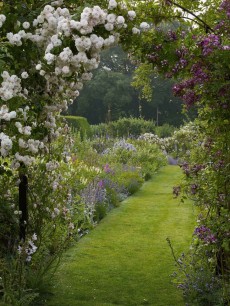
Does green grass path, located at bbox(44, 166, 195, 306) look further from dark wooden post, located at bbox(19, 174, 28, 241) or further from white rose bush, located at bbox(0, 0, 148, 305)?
dark wooden post, located at bbox(19, 174, 28, 241)

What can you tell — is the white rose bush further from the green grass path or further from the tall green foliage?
the green grass path

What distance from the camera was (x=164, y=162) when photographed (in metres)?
19.9

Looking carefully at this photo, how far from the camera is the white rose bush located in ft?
12.4

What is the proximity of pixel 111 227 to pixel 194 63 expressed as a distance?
16.1 ft

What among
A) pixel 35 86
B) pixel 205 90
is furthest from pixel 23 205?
pixel 205 90

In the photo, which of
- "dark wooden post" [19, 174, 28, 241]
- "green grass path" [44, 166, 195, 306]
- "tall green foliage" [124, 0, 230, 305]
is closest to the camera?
"tall green foliage" [124, 0, 230, 305]

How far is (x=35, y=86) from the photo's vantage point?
4.57 metres

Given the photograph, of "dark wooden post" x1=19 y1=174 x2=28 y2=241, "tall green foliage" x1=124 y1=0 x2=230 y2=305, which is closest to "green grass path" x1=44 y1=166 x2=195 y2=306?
"tall green foliage" x1=124 y1=0 x2=230 y2=305

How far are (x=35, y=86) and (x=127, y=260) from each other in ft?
10.3

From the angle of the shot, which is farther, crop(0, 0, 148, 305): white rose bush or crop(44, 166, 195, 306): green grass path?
crop(44, 166, 195, 306): green grass path

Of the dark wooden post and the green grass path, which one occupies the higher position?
the dark wooden post

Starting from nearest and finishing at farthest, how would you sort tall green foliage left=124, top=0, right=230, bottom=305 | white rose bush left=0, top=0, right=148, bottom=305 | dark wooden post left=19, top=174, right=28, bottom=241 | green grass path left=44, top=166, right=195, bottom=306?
white rose bush left=0, top=0, right=148, bottom=305
tall green foliage left=124, top=0, right=230, bottom=305
dark wooden post left=19, top=174, right=28, bottom=241
green grass path left=44, top=166, right=195, bottom=306

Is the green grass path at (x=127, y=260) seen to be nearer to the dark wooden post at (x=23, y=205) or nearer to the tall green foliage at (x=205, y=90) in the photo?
the tall green foliage at (x=205, y=90)

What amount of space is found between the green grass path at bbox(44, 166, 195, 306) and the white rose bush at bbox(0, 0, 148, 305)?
55 centimetres
